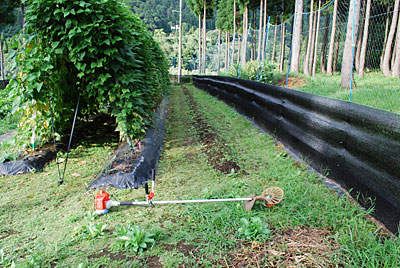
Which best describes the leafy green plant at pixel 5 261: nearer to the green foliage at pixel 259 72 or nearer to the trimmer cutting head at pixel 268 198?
the trimmer cutting head at pixel 268 198

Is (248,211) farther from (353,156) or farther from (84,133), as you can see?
(84,133)

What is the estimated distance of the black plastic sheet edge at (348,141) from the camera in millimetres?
2246

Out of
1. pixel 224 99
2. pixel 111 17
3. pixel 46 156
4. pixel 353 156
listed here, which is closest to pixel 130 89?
pixel 111 17

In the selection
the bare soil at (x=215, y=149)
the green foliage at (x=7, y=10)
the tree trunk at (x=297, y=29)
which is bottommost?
the bare soil at (x=215, y=149)

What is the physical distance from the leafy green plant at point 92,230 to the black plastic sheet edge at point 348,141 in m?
2.44

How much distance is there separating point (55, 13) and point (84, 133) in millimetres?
2751

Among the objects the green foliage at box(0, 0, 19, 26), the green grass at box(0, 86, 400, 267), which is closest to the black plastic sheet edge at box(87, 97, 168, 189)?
the green grass at box(0, 86, 400, 267)

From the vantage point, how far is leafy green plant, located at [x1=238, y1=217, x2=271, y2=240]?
7.38 ft

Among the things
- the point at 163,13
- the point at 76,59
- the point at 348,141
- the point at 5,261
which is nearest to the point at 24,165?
the point at 76,59

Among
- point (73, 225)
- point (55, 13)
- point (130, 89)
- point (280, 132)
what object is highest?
point (55, 13)

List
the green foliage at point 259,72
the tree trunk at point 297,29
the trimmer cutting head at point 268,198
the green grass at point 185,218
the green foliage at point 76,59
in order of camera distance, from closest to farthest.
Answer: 1. the green grass at point 185,218
2. the trimmer cutting head at point 268,198
3. the green foliage at point 76,59
4. the green foliage at point 259,72
5. the tree trunk at point 297,29

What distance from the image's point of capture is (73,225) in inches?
102

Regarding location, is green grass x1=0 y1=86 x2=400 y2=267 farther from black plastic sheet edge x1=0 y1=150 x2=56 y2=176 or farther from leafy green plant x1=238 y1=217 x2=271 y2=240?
black plastic sheet edge x1=0 y1=150 x2=56 y2=176

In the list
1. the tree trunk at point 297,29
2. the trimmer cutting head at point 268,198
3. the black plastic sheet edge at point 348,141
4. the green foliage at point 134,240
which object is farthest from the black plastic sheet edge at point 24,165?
the tree trunk at point 297,29
